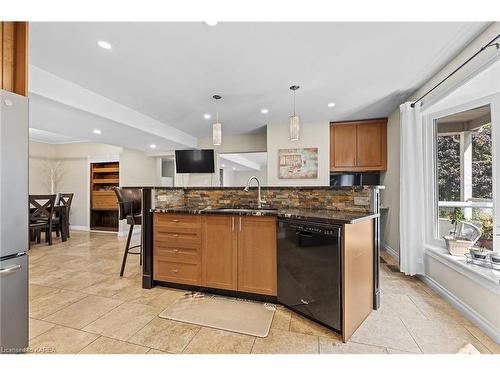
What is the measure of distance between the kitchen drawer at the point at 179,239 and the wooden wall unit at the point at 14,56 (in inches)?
67.1

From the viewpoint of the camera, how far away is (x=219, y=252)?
2.38m

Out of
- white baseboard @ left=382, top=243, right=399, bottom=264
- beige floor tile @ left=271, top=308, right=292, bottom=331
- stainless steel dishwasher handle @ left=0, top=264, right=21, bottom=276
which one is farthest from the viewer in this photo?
white baseboard @ left=382, top=243, right=399, bottom=264

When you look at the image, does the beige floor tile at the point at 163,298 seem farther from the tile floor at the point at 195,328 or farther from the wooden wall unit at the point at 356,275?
the wooden wall unit at the point at 356,275

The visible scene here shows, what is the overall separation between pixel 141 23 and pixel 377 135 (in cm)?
434

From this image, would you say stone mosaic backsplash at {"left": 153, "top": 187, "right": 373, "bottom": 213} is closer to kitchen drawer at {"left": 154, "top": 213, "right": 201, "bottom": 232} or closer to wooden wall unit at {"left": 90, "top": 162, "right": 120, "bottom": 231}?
kitchen drawer at {"left": 154, "top": 213, "right": 201, "bottom": 232}

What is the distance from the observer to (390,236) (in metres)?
4.09

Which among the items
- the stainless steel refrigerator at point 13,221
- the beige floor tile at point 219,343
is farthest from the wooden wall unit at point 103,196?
the beige floor tile at point 219,343

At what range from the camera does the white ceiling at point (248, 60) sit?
193 centimetres

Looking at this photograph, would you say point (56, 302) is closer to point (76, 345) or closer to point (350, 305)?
point (76, 345)

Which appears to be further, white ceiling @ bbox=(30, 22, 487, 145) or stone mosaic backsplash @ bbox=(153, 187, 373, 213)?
stone mosaic backsplash @ bbox=(153, 187, 373, 213)

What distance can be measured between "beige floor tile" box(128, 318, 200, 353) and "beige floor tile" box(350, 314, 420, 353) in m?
1.28

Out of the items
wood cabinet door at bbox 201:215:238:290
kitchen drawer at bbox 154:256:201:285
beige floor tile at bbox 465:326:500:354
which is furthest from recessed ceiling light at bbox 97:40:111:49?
beige floor tile at bbox 465:326:500:354

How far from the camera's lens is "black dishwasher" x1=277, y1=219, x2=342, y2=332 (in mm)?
1735
